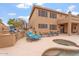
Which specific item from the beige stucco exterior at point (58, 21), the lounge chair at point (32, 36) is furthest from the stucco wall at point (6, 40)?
the beige stucco exterior at point (58, 21)

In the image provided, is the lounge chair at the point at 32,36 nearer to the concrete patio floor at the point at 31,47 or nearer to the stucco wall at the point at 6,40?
the concrete patio floor at the point at 31,47

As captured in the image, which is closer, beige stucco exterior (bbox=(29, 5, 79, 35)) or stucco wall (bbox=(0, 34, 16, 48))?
stucco wall (bbox=(0, 34, 16, 48))

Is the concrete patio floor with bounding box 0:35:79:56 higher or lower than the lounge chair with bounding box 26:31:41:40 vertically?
lower

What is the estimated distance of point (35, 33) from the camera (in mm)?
2279

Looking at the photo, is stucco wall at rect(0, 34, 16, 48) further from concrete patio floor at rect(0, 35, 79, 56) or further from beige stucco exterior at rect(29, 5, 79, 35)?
beige stucco exterior at rect(29, 5, 79, 35)

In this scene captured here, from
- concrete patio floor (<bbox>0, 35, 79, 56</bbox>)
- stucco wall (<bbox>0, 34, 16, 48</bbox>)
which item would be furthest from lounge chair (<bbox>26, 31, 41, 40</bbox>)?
stucco wall (<bbox>0, 34, 16, 48</bbox>)

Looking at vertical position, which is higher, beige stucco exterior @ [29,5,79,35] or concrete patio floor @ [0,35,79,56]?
beige stucco exterior @ [29,5,79,35]

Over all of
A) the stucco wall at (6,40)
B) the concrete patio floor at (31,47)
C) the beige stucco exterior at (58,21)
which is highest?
the beige stucco exterior at (58,21)

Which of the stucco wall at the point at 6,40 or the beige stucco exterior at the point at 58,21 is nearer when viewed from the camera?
the stucco wall at the point at 6,40

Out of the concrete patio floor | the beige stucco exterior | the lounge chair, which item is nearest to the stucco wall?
the concrete patio floor

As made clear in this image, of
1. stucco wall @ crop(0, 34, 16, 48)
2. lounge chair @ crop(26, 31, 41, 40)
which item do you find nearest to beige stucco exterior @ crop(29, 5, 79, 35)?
lounge chair @ crop(26, 31, 41, 40)

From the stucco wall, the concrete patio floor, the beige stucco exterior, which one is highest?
the beige stucco exterior

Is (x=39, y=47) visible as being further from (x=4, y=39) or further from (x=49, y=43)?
(x=4, y=39)

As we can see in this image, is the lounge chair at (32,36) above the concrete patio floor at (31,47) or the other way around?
above
